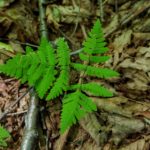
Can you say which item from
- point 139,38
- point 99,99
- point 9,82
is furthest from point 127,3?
point 9,82

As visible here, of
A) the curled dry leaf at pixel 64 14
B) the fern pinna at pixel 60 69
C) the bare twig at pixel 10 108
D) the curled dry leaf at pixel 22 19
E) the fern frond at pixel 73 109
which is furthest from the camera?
the curled dry leaf at pixel 64 14

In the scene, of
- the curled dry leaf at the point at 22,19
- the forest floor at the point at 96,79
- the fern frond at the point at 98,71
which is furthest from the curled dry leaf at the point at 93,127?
the curled dry leaf at the point at 22,19

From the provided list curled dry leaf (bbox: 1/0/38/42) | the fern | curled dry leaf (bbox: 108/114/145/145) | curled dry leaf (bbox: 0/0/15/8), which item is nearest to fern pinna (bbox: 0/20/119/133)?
curled dry leaf (bbox: 108/114/145/145)

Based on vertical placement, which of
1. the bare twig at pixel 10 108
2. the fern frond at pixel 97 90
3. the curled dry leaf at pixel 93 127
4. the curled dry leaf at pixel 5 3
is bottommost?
the curled dry leaf at pixel 93 127

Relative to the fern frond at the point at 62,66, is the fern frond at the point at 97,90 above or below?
below

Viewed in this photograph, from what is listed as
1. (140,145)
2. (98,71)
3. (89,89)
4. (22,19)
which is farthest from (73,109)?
(22,19)

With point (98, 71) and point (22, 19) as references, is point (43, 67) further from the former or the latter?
point (22, 19)

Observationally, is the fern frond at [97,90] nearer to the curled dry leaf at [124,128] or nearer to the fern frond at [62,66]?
the fern frond at [62,66]
